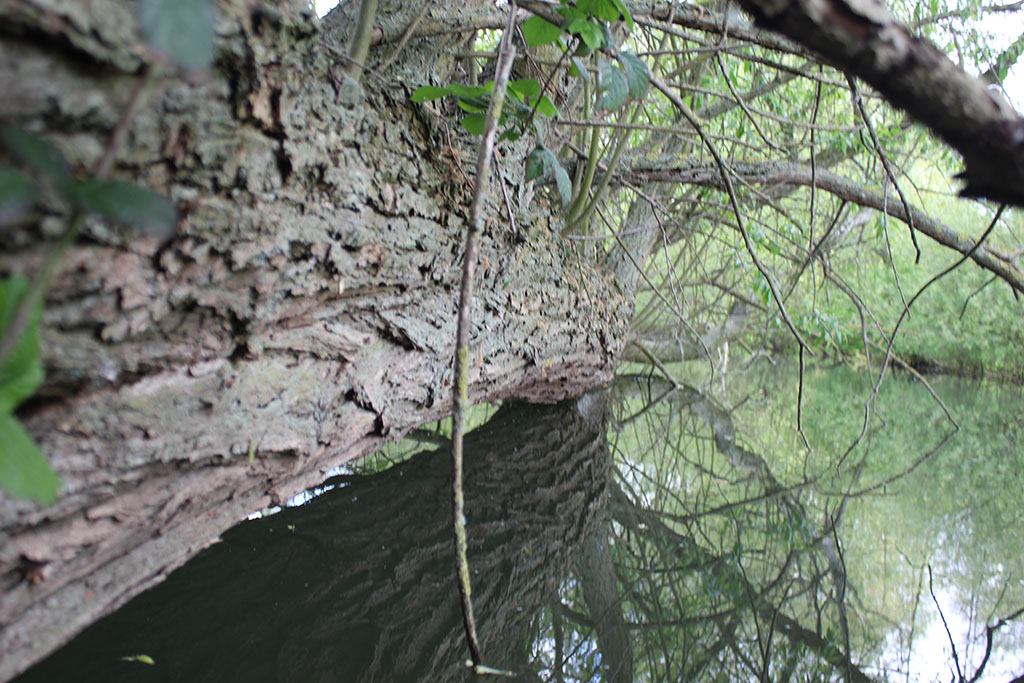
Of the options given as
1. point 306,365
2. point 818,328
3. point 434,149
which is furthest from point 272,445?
point 818,328

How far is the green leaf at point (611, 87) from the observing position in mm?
844

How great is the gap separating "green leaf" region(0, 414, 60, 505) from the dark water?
465mm

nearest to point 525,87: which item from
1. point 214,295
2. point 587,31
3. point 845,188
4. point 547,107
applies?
point 547,107

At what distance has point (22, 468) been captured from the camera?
34cm

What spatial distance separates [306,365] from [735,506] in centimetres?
113

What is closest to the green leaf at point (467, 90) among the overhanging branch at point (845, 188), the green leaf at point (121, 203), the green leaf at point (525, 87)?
the green leaf at point (525, 87)

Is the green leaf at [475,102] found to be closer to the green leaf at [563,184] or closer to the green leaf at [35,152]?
the green leaf at [563,184]

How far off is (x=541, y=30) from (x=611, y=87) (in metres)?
0.21

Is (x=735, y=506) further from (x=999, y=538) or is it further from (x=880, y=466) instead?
(x=880, y=466)

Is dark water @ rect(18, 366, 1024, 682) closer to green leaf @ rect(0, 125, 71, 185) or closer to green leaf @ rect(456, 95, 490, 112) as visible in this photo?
green leaf @ rect(0, 125, 71, 185)

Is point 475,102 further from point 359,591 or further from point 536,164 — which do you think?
point 359,591

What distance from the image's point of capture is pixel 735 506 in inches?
58.0

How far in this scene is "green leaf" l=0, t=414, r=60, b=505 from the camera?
0.34 meters

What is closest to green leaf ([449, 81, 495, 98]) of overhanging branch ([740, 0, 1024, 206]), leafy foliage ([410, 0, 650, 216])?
leafy foliage ([410, 0, 650, 216])
